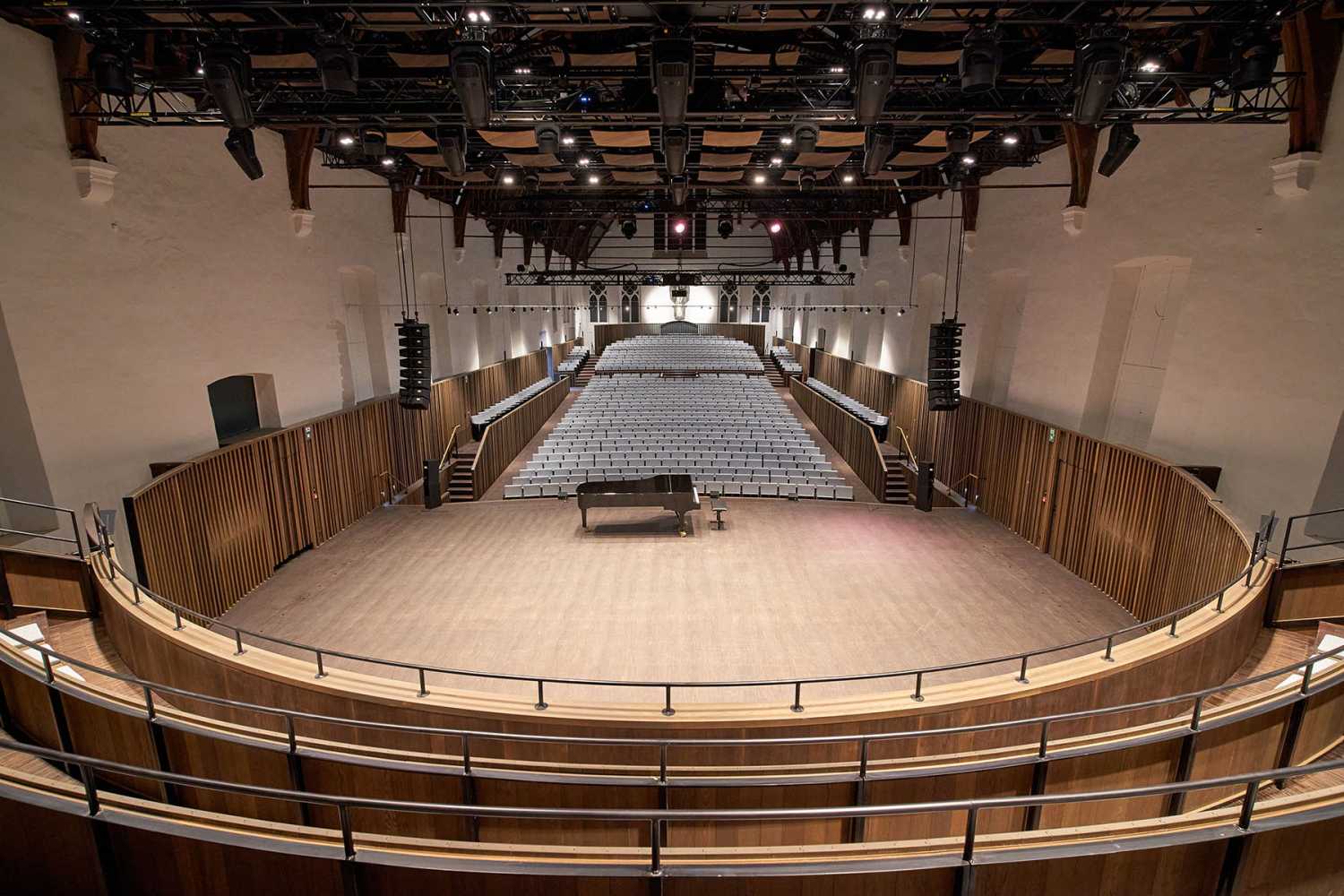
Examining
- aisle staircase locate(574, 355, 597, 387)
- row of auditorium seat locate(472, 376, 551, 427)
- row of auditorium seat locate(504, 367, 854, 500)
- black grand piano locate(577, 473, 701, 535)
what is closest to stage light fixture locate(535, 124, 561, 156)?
black grand piano locate(577, 473, 701, 535)

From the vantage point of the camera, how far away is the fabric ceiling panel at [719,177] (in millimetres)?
11688

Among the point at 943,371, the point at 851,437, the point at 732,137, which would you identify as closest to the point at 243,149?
the point at 732,137

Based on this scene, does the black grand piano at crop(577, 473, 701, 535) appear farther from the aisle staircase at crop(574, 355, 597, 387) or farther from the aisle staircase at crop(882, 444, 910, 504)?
the aisle staircase at crop(574, 355, 597, 387)

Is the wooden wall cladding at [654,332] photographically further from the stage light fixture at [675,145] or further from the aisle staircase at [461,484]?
the stage light fixture at [675,145]

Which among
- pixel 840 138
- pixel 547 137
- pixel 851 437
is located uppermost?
pixel 840 138

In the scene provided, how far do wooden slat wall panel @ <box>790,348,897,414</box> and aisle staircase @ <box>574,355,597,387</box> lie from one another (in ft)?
32.3

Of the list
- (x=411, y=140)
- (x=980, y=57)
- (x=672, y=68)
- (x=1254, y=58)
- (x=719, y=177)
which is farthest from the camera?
(x=719, y=177)

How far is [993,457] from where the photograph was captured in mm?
12562

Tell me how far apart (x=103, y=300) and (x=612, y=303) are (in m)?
33.5

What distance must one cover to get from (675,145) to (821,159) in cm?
433

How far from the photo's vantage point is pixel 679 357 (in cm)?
2741

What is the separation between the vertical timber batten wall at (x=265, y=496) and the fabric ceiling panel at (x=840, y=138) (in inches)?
355

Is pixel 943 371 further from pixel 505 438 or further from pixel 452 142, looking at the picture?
pixel 505 438

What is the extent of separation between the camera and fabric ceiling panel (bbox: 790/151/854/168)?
1002cm
